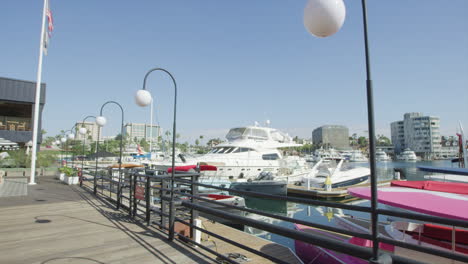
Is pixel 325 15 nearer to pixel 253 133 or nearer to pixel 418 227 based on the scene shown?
pixel 418 227

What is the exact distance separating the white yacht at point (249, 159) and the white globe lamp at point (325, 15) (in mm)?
19820

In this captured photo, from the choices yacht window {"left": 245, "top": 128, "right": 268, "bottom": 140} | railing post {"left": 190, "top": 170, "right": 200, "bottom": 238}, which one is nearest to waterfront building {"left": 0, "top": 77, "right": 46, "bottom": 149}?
yacht window {"left": 245, "top": 128, "right": 268, "bottom": 140}

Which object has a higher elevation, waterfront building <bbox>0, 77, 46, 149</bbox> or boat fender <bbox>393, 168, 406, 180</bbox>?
waterfront building <bbox>0, 77, 46, 149</bbox>

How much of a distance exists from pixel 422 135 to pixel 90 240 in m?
144

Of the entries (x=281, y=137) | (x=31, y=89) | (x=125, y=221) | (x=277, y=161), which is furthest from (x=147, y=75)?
(x=281, y=137)

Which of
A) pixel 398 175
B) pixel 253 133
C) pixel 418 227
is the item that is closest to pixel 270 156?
pixel 253 133

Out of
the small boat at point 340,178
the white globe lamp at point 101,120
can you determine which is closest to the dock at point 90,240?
the white globe lamp at point 101,120

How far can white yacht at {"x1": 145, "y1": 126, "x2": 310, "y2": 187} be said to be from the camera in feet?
77.8

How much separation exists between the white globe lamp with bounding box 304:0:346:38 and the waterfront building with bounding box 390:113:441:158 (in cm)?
13969

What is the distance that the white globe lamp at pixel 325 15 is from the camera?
2.44 metres

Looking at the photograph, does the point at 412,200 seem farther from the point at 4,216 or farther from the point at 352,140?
the point at 352,140

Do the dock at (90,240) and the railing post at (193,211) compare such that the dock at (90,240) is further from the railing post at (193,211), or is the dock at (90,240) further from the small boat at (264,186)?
the small boat at (264,186)

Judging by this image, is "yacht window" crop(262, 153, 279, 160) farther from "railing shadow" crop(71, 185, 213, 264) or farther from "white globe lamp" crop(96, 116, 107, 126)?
"railing shadow" crop(71, 185, 213, 264)

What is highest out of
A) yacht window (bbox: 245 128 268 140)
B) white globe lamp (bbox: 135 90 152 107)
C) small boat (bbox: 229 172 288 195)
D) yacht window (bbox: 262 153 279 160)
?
yacht window (bbox: 245 128 268 140)
